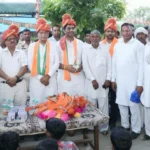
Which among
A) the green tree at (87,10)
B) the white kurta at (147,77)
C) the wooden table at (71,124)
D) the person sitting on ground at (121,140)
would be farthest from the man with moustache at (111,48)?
the green tree at (87,10)

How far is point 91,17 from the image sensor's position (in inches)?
369

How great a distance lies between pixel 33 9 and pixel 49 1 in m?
9.02

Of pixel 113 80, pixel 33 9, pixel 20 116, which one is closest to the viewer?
pixel 20 116

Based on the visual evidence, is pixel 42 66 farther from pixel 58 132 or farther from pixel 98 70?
pixel 58 132

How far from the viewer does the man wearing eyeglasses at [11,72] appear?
4801mm

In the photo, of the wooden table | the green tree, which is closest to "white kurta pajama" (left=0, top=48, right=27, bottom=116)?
the wooden table

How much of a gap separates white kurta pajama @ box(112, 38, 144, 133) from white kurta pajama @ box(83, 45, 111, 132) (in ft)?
0.61

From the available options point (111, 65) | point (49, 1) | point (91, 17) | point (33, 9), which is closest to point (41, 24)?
point (111, 65)

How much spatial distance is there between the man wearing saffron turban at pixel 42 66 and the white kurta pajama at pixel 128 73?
110 cm

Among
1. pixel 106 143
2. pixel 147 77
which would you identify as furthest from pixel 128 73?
pixel 106 143

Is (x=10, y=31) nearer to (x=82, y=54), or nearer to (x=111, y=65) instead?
(x=82, y=54)

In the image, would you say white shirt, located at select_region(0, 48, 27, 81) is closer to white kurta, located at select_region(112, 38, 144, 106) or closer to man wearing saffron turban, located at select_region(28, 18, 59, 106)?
man wearing saffron turban, located at select_region(28, 18, 59, 106)

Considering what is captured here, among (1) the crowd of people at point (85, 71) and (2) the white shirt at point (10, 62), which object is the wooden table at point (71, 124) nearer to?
(1) the crowd of people at point (85, 71)

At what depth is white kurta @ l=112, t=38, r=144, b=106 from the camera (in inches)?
190
